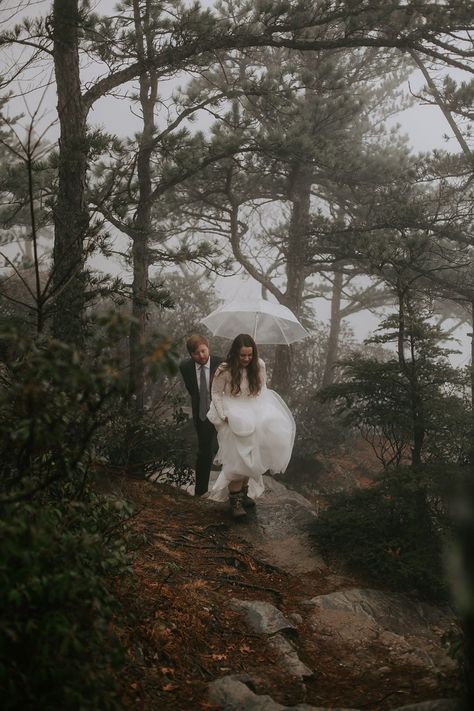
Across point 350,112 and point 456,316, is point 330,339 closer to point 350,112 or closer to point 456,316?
point 350,112

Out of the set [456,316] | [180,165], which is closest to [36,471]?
[180,165]

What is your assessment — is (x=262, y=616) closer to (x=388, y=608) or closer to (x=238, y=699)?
(x=238, y=699)

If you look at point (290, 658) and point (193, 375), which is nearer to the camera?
point (290, 658)

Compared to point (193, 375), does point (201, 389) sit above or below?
below

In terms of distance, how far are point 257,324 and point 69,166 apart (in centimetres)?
318

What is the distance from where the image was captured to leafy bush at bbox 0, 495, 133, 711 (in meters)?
2.24

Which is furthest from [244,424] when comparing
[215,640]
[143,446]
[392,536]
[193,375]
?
[215,640]

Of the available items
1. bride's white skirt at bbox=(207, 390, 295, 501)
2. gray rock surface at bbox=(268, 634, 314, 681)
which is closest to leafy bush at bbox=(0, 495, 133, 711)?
gray rock surface at bbox=(268, 634, 314, 681)

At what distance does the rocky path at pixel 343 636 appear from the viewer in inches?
135

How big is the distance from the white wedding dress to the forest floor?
89cm

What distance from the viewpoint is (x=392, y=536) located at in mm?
5750

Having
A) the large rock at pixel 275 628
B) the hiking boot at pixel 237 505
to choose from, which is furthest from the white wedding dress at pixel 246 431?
the large rock at pixel 275 628

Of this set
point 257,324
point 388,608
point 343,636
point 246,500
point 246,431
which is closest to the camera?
point 343,636

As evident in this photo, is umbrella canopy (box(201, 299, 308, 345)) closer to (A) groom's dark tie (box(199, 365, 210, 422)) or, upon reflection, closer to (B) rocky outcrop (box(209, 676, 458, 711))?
(A) groom's dark tie (box(199, 365, 210, 422))
